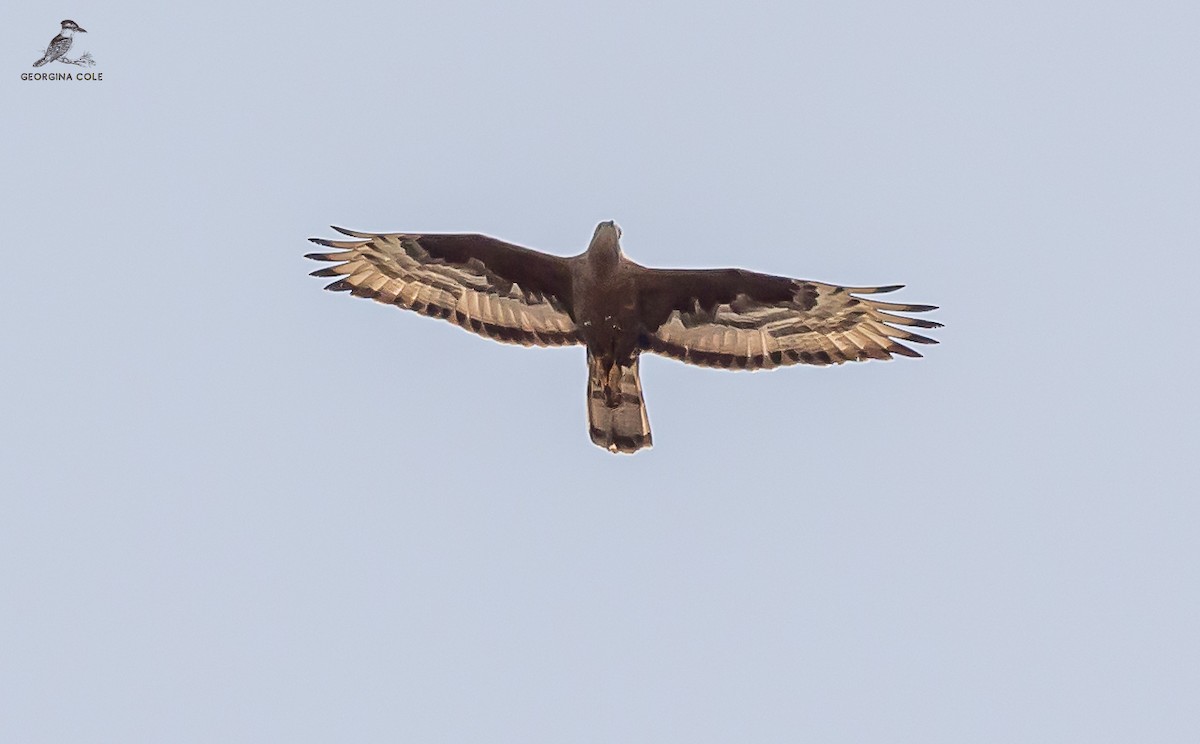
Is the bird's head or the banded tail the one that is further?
the banded tail

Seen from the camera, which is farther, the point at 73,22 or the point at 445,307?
the point at 73,22

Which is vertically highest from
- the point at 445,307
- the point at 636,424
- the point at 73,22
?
the point at 73,22

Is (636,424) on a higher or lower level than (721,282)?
lower

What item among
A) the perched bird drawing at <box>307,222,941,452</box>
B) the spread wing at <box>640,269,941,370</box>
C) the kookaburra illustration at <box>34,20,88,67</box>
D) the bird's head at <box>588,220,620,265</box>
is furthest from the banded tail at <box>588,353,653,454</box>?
the kookaburra illustration at <box>34,20,88,67</box>

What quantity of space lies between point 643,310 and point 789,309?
1.31 metres

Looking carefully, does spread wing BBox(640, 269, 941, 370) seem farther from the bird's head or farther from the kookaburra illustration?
the kookaburra illustration

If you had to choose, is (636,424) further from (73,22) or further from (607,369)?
(73,22)

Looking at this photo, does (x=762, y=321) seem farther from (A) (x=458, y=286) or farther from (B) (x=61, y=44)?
(B) (x=61, y=44)

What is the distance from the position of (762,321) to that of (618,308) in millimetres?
1336

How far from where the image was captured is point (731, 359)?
15.2 metres

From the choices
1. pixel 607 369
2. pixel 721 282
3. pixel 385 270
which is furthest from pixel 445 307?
pixel 721 282

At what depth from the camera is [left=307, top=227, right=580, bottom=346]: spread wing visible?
15.3 metres

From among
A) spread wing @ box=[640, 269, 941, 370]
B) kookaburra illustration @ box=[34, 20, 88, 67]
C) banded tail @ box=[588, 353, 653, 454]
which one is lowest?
banded tail @ box=[588, 353, 653, 454]

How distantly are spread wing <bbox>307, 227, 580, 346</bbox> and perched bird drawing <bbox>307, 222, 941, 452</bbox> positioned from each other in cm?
1
